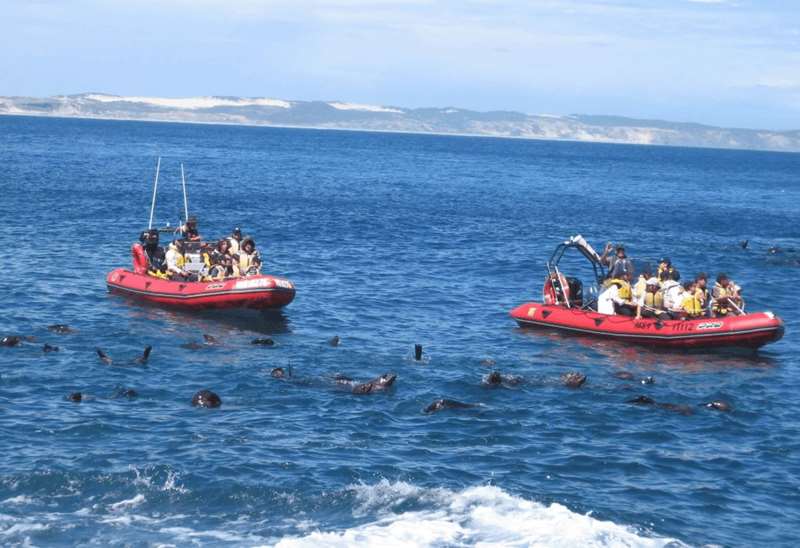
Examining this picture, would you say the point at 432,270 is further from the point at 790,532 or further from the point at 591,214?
the point at 591,214

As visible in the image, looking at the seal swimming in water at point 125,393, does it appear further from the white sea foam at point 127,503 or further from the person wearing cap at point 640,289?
the person wearing cap at point 640,289

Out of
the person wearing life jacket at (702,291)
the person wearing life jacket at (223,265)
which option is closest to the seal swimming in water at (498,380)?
the person wearing life jacket at (702,291)

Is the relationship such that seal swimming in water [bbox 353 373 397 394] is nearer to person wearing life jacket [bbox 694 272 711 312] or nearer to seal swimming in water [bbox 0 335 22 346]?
seal swimming in water [bbox 0 335 22 346]

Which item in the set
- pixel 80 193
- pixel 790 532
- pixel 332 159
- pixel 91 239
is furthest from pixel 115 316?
pixel 332 159

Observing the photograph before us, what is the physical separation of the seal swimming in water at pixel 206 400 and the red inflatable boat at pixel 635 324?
11.3m

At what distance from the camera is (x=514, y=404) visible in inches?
902

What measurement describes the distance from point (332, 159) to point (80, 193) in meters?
70.0

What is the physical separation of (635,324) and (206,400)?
1235 cm

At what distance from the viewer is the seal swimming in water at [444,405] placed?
872 inches

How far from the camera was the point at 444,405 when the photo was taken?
2233cm

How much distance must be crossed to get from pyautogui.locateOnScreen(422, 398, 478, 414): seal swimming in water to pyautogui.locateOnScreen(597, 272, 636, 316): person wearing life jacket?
881 centimetres

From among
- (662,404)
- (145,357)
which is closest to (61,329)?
(145,357)

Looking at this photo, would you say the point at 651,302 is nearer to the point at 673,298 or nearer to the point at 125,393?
the point at 673,298

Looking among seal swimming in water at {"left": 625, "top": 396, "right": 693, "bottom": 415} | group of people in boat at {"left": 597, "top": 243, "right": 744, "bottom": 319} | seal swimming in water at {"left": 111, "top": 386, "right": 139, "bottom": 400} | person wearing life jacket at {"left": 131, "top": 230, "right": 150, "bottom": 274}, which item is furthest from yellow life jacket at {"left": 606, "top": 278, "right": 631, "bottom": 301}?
person wearing life jacket at {"left": 131, "top": 230, "right": 150, "bottom": 274}
